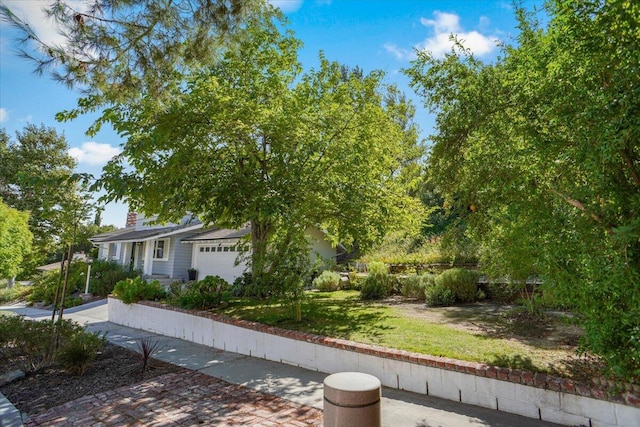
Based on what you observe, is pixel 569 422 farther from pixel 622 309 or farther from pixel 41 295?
pixel 41 295

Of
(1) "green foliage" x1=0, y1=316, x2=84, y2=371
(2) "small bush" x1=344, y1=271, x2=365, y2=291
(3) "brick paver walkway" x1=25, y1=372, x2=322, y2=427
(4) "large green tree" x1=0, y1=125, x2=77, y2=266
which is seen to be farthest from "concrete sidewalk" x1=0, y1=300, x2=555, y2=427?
(4) "large green tree" x1=0, y1=125, x2=77, y2=266

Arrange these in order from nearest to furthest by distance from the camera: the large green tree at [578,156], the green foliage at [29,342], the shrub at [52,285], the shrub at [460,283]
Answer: the large green tree at [578,156], the green foliage at [29,342], the shrub at [460,283], the shrub at [52,285]

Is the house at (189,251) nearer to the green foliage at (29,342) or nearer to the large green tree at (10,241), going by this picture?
the large green tree at (10,241)

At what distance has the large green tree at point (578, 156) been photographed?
338 cm

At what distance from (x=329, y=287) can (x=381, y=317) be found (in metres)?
6.77

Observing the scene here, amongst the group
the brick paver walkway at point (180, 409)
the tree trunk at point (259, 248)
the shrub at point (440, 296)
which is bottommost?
the brick paver walkway at point (180, 409)

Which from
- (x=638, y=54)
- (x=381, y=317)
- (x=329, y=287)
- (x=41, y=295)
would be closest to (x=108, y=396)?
(x=381, y=317)

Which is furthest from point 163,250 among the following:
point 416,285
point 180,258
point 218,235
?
point 416,285

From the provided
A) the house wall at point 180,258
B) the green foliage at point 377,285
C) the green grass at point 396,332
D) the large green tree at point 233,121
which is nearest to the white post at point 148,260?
the house wall at point 180,258

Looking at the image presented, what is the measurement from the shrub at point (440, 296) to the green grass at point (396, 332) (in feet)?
4.13

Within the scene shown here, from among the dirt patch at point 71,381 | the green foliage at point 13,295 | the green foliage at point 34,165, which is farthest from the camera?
the green foliage at point 34,165

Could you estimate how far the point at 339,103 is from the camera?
32.6ft

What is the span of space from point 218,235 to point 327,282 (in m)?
7.31

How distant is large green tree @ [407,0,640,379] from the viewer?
11.1 feet
